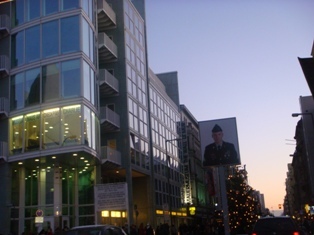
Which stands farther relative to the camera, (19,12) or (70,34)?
(19,12)

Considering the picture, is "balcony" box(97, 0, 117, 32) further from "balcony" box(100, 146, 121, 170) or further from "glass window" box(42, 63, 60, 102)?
"balcony" box(100, 146, 121, 170)

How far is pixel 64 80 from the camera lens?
32.3m

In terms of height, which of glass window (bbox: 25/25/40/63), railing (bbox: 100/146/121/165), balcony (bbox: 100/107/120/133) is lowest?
railing (bbox: 100/146/121/165)

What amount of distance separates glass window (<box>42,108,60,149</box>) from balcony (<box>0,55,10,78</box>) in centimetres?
577

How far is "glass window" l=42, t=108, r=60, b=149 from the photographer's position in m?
31.3

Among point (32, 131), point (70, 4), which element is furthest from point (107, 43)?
point (32, 131)

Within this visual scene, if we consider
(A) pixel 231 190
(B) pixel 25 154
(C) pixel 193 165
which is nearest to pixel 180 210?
(A) pixel 231 190

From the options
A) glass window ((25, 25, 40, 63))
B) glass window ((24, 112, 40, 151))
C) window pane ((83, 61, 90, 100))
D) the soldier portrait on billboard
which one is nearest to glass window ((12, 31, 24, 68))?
glass window ((25, 25, 40, 63))

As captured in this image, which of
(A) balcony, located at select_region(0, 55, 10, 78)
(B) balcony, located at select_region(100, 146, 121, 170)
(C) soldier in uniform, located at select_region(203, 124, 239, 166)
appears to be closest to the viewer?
(C) soldier in uniform, located at select_region(203, 124, 239, 166)

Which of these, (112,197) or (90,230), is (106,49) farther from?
(90,230)

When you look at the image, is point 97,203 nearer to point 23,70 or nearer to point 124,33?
point 23,70

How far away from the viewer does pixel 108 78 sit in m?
39.0

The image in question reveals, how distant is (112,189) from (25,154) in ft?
30.7

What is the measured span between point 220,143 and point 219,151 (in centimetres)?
58
